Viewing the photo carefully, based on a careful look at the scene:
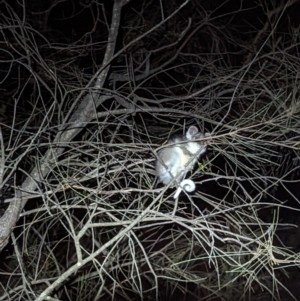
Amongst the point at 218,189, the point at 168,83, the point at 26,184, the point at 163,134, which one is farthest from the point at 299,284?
the point at 26,184

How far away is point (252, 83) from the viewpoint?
2.90 meters

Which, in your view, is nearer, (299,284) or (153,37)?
(153,37)

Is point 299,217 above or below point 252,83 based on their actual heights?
below

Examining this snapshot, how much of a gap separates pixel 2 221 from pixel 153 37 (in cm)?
184

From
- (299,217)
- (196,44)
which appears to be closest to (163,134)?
(196,44)

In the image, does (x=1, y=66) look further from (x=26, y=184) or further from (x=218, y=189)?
(x=218, y=189)

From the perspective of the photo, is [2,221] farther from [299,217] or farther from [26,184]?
[299,217]

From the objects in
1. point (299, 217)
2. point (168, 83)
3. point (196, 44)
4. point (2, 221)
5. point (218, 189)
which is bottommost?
point (299, 217)

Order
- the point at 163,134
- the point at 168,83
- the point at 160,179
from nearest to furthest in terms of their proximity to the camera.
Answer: the point at 160,179 < the point at 163,134 < the point at 168,83

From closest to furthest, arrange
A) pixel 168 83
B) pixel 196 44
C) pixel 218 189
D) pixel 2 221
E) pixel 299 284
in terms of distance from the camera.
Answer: pixel 2 221
pixel 196 44
pixel 168 83
pixel 218 189
pixel 299 284

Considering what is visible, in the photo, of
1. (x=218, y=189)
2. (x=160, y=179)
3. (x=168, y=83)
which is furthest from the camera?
(x=218, y=189)

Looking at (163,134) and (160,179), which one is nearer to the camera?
(160,179)

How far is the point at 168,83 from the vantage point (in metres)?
4.29

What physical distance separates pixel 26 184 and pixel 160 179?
63 centimetres
